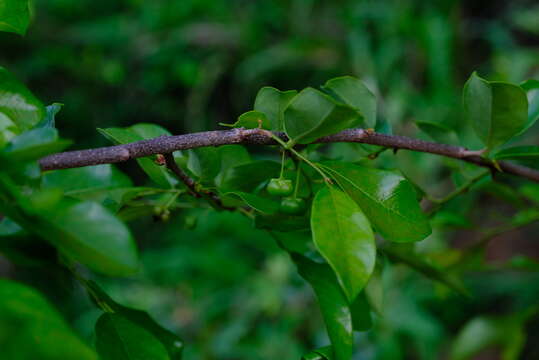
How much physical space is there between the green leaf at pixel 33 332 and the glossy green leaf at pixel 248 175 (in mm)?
180

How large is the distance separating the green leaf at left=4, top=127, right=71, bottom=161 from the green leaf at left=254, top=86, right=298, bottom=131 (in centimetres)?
15

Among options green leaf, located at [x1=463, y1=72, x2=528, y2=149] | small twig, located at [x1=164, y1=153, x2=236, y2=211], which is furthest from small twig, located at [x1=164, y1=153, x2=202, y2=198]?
green leaf, located at [x1=463, y1=72, x2=528, y2=149]

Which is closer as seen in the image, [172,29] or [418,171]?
[418,171]

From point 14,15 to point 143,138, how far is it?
13 cm

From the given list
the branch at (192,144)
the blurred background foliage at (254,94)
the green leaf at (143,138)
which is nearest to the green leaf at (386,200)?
the branch at (192,144)

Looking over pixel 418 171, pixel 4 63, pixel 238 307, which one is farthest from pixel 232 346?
pixel 4 63

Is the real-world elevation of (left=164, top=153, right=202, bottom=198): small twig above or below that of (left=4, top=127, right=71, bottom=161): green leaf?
below

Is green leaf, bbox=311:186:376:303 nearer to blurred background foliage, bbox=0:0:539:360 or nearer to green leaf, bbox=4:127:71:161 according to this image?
green leaf, bbox=4:127:71:161

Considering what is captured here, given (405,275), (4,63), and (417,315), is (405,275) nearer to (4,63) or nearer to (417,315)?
(417,315)

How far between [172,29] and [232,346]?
1.63m

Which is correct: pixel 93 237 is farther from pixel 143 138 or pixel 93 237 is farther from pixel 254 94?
pixel 254 94

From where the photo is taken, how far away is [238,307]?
1.52 metres

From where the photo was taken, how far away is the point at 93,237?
0.23 metres

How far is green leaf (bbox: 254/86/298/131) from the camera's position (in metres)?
0.35
